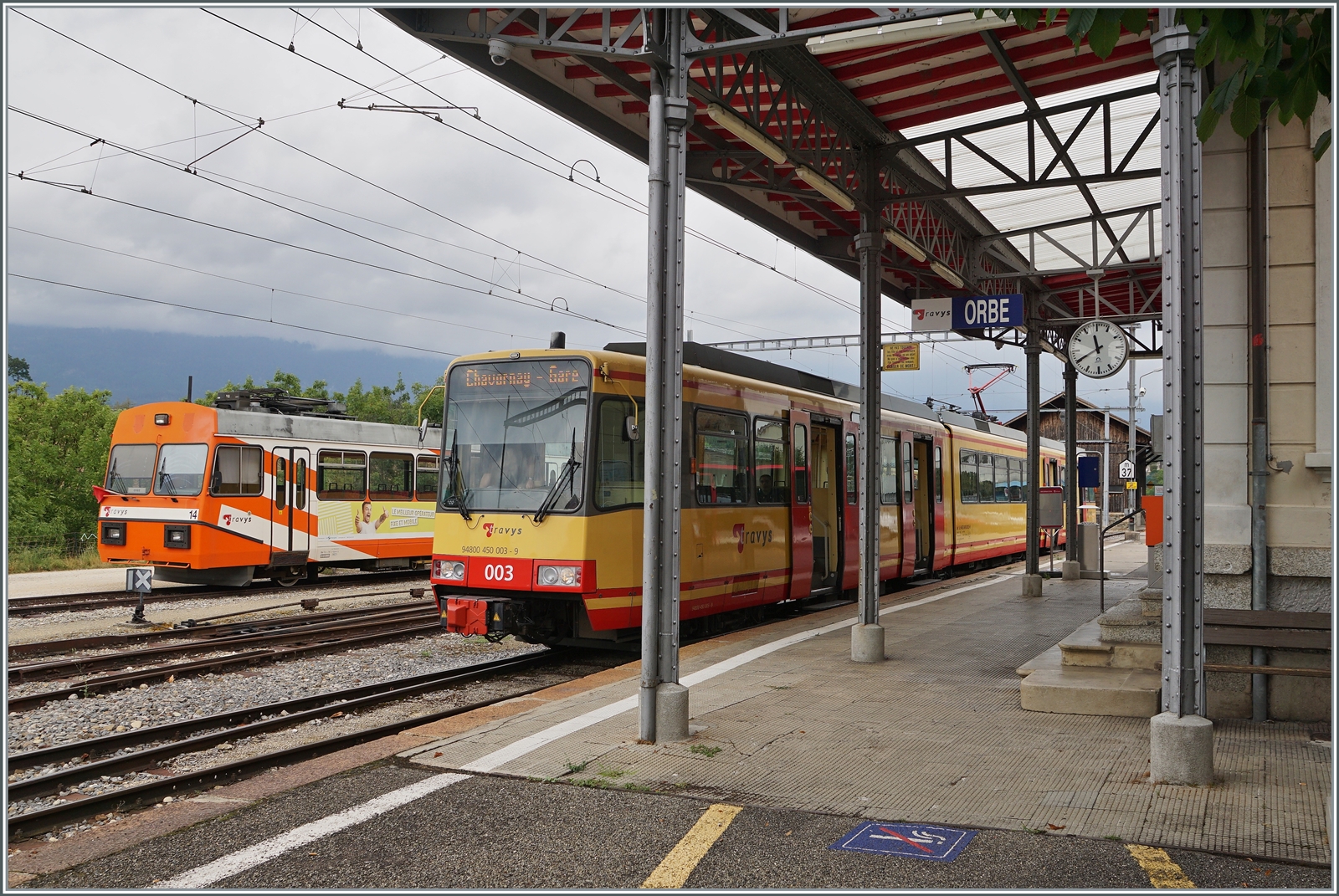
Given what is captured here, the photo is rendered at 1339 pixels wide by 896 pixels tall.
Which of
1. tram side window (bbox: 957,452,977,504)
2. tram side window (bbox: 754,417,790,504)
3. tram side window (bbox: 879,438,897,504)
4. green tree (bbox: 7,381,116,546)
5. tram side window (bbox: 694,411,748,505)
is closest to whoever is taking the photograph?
tram side window (bbox: 694,411,748,505)

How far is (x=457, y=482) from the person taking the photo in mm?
10164

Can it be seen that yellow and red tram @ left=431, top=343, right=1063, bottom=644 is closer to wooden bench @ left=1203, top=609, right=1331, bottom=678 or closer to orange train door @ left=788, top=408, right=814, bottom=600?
orange train door @ left=788, top=408, right=814, bottom=600

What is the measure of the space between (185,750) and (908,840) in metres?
5.16

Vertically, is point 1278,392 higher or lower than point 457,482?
higher

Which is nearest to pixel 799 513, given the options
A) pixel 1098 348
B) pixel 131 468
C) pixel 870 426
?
pixel 870 426

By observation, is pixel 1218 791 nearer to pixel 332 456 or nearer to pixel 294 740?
pixel 294 740

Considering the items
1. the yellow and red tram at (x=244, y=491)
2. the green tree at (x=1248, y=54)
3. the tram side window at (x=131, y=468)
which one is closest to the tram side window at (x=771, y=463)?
the yellow and red tram at (x=244, y=491)

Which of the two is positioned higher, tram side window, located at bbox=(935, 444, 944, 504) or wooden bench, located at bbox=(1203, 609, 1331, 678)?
tram side window, located at bbox=(935, 444, 944, 504)

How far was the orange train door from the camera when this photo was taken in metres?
12.9

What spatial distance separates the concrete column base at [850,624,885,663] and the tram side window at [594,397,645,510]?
2.42 meters

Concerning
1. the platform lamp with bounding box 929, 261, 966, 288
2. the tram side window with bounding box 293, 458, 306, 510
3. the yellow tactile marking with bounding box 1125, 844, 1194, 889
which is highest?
the platform lamp with bounding box 929, 261, 966, 288

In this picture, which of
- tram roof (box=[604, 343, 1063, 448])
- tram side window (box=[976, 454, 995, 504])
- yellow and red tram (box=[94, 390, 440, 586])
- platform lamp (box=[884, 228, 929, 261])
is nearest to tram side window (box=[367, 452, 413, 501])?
yellow and red tram (box=[94, 390, 440, 586])

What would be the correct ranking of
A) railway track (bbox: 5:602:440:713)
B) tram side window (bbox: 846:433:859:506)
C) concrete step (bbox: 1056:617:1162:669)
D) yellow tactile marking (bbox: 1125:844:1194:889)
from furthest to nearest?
tram side window (bbox: 846:433:859:506) < railway track (bbox: 5:602:440:713) < concrete step (bbox: 1056:617:1162:669) < yellow tactile marking (bbox: 1125:844:1194:889)

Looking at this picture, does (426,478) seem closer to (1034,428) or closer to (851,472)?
(851,472)
